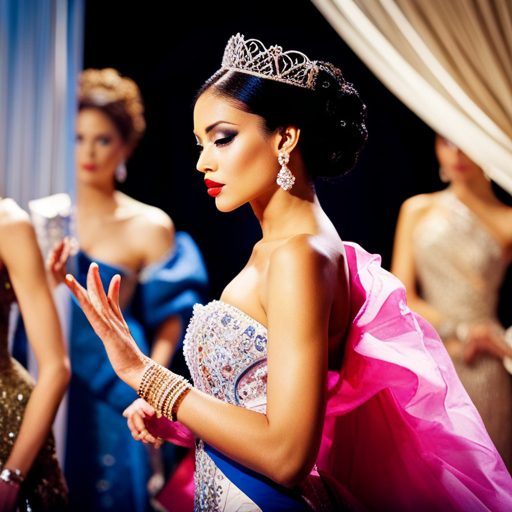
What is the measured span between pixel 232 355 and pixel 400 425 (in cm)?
38

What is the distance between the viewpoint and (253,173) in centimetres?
130

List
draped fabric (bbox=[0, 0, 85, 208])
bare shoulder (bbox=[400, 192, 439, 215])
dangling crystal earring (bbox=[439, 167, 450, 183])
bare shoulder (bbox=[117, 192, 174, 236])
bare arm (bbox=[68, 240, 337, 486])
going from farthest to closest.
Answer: bare shoulder (bbox=[117, 192, 174, 236]) → dangling crystal earring (bbox=[439, 167, 450, 183]) → bare shoulder (bbox=[400, 192, 439, 215]) → draped fabric (bbox=[0, 0, 85, 208]) → bare arm (bbox=[68, 240, 337, 486])

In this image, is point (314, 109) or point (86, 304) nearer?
point (86, 304)

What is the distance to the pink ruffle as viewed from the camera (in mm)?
1241

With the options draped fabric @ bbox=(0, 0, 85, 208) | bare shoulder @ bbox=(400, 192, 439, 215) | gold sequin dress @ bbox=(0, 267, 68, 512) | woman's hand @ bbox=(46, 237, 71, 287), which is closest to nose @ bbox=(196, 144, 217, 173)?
gold sequin dress @ bbox=(0, 267, 68, 512)

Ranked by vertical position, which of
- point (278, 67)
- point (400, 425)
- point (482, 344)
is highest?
point (278, 67)

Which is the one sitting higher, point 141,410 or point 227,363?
point 227,363

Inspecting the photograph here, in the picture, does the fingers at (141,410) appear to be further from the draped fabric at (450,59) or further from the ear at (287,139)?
the draped fabric at (450,59)

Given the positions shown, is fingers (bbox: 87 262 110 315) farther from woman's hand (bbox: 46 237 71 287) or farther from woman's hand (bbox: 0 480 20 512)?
woman's hand (bbox: 46 237 71 287)

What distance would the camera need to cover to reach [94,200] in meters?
2.91

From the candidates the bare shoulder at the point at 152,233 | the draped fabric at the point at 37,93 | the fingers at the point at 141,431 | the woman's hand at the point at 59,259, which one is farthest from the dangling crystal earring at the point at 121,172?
the fingers at the point at 141,431

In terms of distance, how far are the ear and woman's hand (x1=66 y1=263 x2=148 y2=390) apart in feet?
1.37


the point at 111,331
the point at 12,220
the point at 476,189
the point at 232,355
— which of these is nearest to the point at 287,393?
the point at 232,355

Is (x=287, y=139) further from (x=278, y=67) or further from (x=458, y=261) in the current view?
(x=458, y=261)
